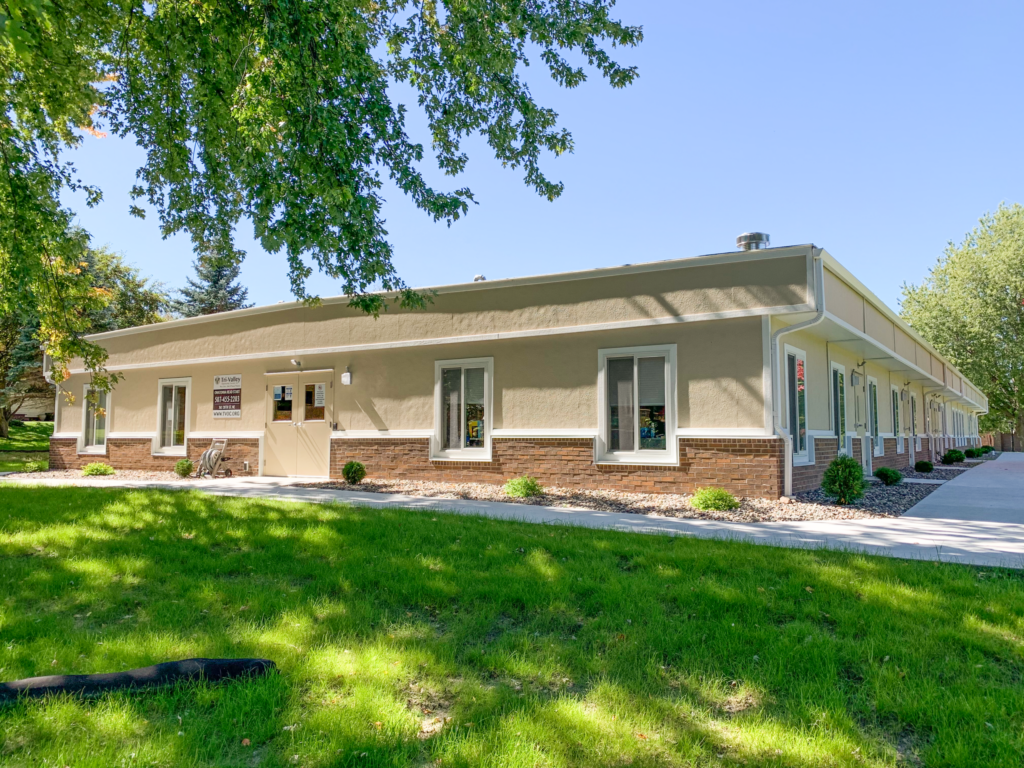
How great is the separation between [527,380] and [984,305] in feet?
114

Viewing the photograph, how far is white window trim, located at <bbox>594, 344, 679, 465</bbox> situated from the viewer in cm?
1008

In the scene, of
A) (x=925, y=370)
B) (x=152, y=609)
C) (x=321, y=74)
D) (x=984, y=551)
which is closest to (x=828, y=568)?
(x=984, y=551)

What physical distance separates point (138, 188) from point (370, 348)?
4749 mm

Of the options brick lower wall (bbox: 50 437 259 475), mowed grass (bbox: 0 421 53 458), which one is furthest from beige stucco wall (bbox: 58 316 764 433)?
mowed grass (bbox: 0 421 53 458)

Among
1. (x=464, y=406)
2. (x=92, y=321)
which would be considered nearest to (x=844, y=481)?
(x=464, y=406)

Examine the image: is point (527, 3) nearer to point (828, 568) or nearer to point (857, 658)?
point (828, 568)

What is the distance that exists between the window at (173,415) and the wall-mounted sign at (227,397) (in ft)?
3.30

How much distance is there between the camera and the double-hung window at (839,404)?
1268 centimetres

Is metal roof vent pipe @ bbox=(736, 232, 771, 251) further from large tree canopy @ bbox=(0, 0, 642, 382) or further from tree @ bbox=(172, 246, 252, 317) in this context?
tree @ bbox=(172, 246, 252, 317)

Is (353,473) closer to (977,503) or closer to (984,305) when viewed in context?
(977,503)

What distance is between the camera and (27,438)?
27.9 metres

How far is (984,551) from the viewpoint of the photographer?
5805 mm

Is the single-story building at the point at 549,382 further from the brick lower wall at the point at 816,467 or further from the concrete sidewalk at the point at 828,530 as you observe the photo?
the concrete sidewalk at the point at 828,530

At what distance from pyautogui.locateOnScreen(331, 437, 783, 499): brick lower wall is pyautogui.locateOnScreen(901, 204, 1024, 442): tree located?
33.0 m
